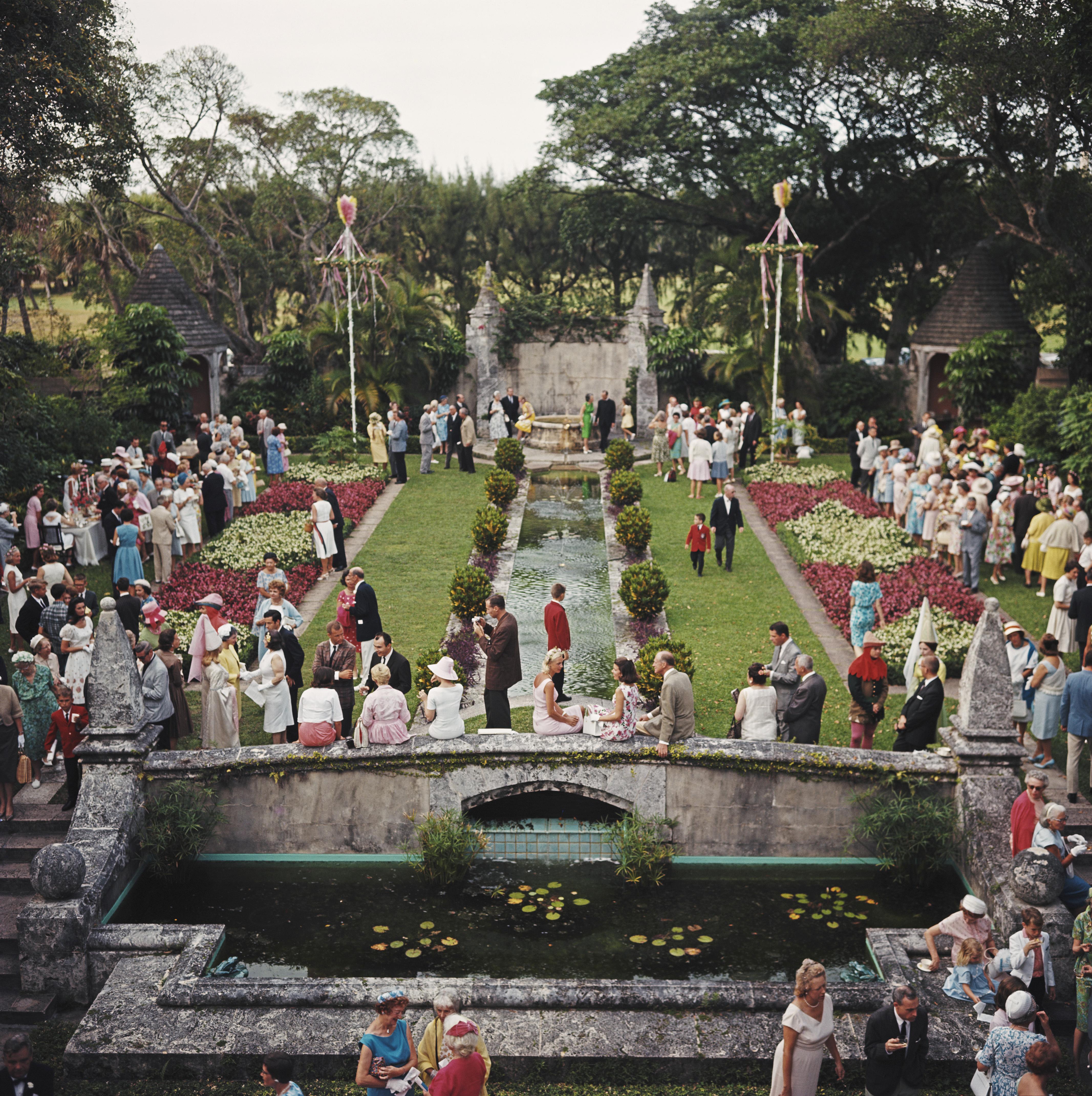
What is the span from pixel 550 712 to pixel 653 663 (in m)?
2.18

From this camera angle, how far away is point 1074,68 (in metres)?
20.0

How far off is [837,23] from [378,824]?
2566cm

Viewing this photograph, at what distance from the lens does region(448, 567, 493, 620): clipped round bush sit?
17031 mm

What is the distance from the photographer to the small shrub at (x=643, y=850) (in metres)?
11.5

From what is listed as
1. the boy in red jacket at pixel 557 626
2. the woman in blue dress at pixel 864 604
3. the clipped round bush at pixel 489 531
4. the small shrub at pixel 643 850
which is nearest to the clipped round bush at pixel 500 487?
the clipped round bush at pixel 489 531

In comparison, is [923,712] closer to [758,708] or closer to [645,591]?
[758,708]

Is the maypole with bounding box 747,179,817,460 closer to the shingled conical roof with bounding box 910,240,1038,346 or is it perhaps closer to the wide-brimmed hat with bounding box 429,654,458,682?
the shingled conical roof with bounding box 910,240,1038,346

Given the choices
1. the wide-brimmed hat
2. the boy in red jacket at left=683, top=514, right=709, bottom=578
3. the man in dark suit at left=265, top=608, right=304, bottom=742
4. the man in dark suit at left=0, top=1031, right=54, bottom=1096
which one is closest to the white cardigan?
the wide-brimmed hat

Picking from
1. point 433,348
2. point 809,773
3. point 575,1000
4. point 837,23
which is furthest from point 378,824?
point 837,23

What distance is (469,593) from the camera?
17.0 meters

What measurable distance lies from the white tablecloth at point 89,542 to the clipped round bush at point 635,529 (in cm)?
873

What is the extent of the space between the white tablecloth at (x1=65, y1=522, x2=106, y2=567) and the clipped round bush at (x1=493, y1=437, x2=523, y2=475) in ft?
30.9

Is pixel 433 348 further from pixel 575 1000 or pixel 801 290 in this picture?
pixel 575 1000

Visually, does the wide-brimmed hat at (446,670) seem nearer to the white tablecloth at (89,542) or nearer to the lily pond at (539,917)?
the lily pond at (539,917)
